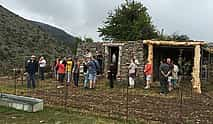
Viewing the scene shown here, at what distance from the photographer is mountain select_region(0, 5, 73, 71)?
35438mm

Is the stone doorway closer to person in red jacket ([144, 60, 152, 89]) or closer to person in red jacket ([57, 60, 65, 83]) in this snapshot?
person in red jacket ([144, 60, 152, 89])

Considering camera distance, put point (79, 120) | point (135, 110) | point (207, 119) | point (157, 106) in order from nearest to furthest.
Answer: point (79, 120) < point (207, 119) < point (135, 110) < point (157, 106)

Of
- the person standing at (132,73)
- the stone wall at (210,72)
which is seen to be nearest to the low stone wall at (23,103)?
the person standing at (132,73)

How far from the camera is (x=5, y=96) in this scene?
13.8 metres

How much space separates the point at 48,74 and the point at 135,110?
1434 centimetres

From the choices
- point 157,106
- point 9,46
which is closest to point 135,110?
point 157,106

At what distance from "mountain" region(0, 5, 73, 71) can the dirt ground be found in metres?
16.3

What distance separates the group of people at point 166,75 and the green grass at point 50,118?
681cm

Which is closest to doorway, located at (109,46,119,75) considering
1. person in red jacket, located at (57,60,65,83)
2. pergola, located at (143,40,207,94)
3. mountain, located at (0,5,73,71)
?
pergola, located at (143,40,207,94)

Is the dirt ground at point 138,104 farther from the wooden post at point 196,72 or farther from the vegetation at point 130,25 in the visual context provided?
the vegetation at point 130,25

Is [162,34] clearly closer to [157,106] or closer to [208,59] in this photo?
[208,59]

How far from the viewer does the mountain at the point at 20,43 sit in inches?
1395

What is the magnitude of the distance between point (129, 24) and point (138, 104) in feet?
82.4

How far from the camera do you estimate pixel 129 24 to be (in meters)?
39.6
